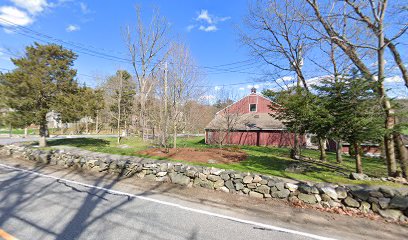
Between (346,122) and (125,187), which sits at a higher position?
(346,122)

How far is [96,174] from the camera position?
8.84 m

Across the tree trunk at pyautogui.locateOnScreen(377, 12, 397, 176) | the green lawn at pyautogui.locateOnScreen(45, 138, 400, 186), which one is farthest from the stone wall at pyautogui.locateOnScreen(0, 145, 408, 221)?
→ the tree trunk at pyautogui.locateOnScreen(377, 12, 397, 176)

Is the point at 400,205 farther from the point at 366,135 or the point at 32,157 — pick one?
the point at 32,157

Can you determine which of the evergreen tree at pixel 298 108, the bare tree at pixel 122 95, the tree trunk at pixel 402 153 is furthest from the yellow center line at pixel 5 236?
the bare tree at pixel 122 95

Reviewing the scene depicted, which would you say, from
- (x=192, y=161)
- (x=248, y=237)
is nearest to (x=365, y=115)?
(x=248, y=237)

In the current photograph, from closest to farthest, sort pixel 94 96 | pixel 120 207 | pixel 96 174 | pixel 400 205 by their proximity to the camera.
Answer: pixel 400 205, pixel 120 207, pixel 96 174, pixel 94 96

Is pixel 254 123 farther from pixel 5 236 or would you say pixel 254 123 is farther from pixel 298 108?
pixel 5 236

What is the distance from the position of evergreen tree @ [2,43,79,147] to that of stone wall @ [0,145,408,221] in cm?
780

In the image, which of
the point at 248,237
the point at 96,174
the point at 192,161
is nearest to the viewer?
the point at 248,237

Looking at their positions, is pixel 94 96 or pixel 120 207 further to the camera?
pixel 94 96

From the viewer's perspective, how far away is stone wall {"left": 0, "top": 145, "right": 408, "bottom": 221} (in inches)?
204

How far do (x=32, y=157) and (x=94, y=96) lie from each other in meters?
6.16

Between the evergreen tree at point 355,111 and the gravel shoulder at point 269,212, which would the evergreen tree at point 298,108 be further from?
the gravel shoulder at point 269,212

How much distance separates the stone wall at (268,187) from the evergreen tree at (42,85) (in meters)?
7.80
